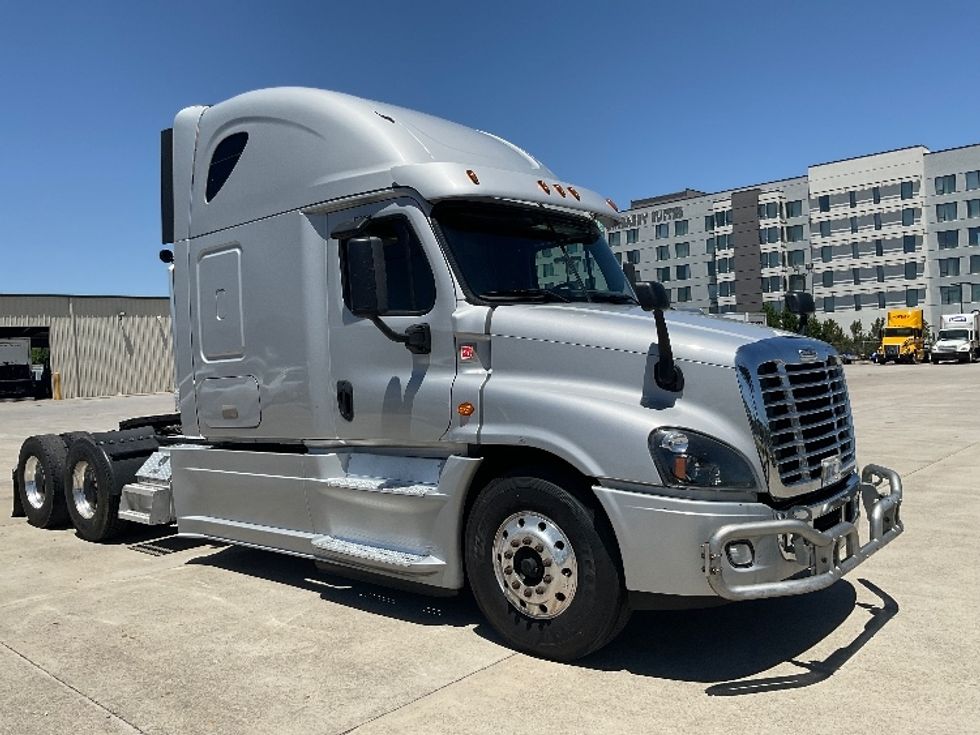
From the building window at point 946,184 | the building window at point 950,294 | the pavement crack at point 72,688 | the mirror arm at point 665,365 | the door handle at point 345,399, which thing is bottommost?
the pavement crack at point 72,688

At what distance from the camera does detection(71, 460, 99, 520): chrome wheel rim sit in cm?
805

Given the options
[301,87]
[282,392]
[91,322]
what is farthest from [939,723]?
[91,322]

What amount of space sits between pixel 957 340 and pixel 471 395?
199ft

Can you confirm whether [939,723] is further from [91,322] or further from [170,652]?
[91,322]

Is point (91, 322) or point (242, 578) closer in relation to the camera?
point (242, 578)

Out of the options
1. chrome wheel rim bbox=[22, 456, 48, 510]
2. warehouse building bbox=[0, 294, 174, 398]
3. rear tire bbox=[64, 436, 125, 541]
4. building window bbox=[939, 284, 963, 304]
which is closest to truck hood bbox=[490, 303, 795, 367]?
rear tire bbox=[64, 436, 125, 541]

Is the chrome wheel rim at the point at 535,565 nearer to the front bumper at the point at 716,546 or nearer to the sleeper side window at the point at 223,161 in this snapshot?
the front bumper at the point at 716,546

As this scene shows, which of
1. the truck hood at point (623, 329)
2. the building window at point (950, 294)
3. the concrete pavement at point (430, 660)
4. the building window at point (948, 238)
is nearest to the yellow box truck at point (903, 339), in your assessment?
the building window at point (950, 294)

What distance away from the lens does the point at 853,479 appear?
5.04 m

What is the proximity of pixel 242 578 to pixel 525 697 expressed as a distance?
3138mm

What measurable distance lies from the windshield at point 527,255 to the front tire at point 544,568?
1.23 metres

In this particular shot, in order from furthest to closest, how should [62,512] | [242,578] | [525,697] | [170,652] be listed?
[62,512]
[242,578]
[170,652]
[525,697]

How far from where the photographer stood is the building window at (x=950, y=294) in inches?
3238

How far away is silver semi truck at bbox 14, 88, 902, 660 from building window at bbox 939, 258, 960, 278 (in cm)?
8816
